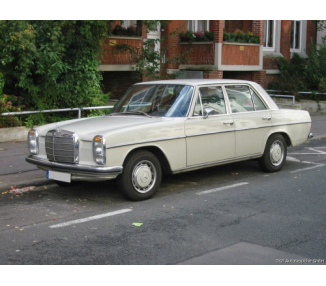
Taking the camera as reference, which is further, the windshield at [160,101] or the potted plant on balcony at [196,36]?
the potted plant on balcony at [196,36]

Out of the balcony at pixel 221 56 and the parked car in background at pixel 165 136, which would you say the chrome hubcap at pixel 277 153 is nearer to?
the parked car in background at pixel 165 136

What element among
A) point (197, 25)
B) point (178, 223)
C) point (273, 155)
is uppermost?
point (197, 25)

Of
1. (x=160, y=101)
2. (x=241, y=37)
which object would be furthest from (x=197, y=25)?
(x=160, y=101)

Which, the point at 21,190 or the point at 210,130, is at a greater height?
the point at 210,130

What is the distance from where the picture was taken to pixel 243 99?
31.0 feet

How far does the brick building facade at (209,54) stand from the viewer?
17.7 meters

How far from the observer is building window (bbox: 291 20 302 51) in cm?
2606

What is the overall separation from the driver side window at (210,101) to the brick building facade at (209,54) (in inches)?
296

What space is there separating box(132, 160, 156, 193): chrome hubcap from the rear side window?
209 cm

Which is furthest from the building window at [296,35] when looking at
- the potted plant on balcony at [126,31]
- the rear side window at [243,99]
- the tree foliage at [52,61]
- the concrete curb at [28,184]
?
the concrete curb at [28,184]

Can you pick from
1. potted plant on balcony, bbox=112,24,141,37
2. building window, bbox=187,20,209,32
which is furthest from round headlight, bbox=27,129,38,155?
building window, bbox=187,20,209,32

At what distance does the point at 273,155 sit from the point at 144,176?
3.10 meters

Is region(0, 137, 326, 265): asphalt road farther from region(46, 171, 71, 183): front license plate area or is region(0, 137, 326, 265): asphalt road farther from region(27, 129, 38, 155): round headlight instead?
region(27, 129, 38, 155): round headlight

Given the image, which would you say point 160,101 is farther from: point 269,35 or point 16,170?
point 269,35
